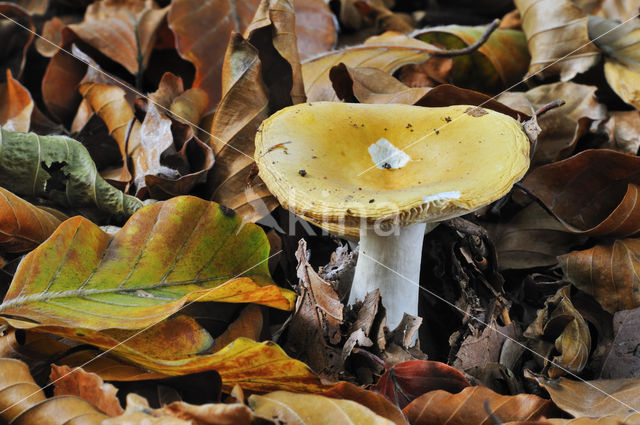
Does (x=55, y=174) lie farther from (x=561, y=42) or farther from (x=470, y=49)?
(x=561, y=42)

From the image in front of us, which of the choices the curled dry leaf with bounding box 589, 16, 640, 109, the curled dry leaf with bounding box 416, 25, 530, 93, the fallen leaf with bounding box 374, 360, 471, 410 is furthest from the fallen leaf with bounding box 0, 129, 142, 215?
the curled dry leaf with bounding box 589, 16, 640, 109

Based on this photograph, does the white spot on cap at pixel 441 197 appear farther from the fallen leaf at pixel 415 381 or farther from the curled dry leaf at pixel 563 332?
the curled dry leaf at pixel 563 332

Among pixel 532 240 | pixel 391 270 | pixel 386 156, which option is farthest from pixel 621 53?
pixel 391 270

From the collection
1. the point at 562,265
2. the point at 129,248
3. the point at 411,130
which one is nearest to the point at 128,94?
the point at 129,248

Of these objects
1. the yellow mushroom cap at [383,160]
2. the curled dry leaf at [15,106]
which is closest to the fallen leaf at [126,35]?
the curled dry leaf at [15,106]

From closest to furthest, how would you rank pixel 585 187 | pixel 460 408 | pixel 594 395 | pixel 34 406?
pixel 34 406
pixel 460 408
pixel 594 395
pixel 585 187

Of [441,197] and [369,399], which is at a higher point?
[441,197]
